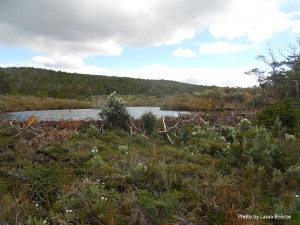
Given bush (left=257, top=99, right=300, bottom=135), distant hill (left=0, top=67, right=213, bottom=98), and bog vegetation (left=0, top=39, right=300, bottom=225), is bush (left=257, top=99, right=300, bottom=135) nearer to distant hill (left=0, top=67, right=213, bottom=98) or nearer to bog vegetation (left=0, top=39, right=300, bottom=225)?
bog vegetation (left=0, top=39, right=300, bottom=225)

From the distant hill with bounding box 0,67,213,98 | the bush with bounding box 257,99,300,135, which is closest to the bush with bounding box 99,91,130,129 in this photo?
the bush with bounding box 257,99,300,135

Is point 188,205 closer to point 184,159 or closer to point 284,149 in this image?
point 184,159

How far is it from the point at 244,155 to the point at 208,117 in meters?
6.43

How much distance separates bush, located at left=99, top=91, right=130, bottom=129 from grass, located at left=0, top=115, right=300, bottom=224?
227cm

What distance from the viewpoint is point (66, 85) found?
59.8m

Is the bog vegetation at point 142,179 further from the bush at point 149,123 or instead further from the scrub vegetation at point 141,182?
the bush at point 149,123

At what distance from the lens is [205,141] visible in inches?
326

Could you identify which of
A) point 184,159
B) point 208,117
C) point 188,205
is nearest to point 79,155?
point 184,159

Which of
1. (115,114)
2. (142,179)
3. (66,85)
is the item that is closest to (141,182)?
(142,179)

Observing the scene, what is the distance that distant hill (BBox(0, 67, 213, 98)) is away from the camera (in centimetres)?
5266

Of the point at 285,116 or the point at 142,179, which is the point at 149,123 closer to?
the point at 285,116

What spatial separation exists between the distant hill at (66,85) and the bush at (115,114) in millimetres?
43104

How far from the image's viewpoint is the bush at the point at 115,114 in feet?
33.3

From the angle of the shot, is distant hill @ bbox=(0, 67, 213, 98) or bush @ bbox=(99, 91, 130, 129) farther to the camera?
distant hill @ bbox=(0, 67, 213, 98)
